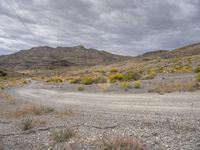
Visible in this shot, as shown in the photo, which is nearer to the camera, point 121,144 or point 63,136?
point 121,144

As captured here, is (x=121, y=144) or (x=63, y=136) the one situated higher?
(x=121, y=144)

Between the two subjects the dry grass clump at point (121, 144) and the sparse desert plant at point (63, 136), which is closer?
the dry grass clump at point (121, 144)

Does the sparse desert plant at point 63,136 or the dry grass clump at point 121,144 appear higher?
the dry grass clump at point 121,144

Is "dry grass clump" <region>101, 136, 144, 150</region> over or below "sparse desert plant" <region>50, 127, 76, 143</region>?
over

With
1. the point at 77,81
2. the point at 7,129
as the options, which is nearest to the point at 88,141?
the point at 7,129

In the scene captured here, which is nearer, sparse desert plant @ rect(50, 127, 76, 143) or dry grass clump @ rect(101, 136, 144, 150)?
dry grass clump @ rect(101, 136, 144, 150)

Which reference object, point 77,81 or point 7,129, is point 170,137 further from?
point 77,81

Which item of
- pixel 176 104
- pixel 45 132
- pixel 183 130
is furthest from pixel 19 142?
pixel 176 104

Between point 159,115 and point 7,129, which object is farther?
point 159,115

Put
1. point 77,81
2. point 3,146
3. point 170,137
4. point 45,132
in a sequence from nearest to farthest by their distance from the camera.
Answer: point 170,137
point 3,146
point 45,132
point 77,81

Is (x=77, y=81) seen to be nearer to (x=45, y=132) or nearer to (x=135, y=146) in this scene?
(x=45, y=132)

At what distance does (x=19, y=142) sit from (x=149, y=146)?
420 centimetres

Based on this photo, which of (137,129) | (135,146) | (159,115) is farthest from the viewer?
(159,115)

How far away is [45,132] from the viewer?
8938 mm
